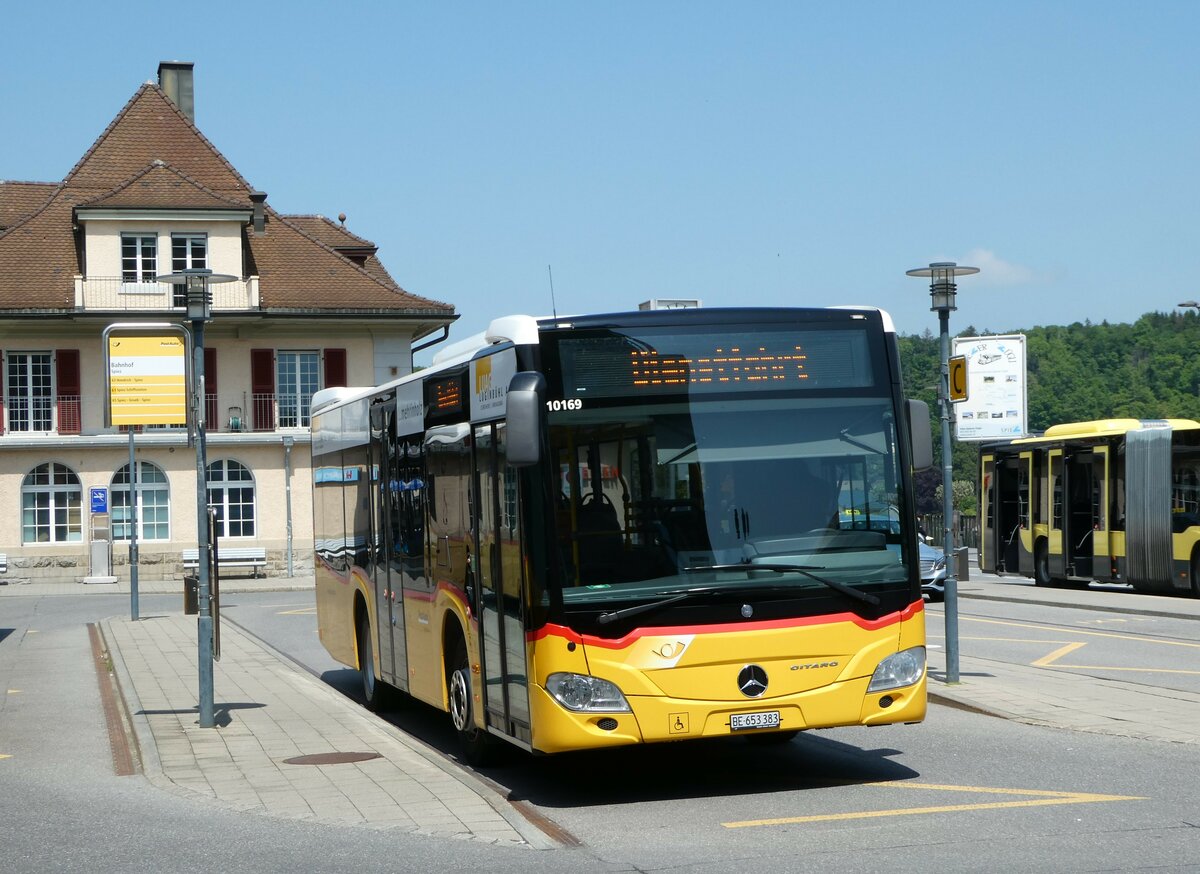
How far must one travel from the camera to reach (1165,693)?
579 inches

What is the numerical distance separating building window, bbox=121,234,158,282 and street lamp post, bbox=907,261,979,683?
3578cm

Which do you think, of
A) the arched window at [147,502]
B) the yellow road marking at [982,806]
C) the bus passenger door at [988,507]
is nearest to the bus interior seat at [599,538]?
the yellow road marking at [982,806]

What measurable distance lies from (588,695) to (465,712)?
232 cm

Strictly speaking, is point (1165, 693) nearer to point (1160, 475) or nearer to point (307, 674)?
point (307, 674)

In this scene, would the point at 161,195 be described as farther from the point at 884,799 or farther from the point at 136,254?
the point at 884,799

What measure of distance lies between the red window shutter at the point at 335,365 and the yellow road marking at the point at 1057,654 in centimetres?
3216

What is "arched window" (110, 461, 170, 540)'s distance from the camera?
48.0m

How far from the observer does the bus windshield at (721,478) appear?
9.40m

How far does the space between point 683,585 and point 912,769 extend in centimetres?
237

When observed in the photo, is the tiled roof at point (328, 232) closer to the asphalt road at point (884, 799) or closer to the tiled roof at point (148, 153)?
the tiled roof at point (148, 153)

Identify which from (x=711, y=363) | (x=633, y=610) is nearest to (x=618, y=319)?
(x=711, y=363)

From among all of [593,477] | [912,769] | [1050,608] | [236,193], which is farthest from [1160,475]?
[236,193]

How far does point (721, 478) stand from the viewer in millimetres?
9516

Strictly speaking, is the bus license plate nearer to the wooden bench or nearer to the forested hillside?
the wooden bench
